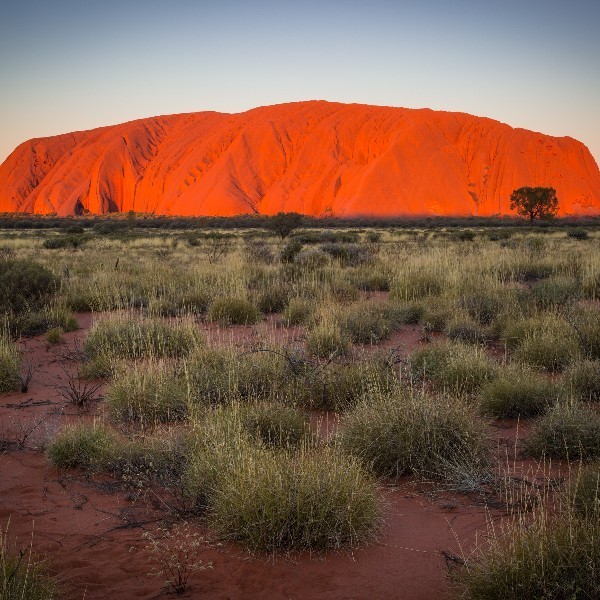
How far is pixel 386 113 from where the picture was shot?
8888cm

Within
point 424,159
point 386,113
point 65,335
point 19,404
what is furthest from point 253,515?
point 386,113

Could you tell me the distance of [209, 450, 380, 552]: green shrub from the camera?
10.5ft

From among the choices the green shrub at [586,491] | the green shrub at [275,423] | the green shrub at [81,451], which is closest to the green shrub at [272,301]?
the green shrub at [275,423]

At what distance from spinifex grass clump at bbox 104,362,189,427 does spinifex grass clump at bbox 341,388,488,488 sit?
180 centimetres

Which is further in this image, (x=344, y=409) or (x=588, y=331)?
(x=588, y=331)

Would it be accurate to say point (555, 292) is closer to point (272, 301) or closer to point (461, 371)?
point (272, 301)

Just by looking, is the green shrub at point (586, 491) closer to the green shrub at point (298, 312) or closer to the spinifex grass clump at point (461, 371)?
the spinifex grass clump at point (461, 371)

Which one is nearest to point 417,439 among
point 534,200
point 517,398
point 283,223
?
point 517,398

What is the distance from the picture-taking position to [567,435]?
4.31m

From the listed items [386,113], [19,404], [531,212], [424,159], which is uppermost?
[386,113]

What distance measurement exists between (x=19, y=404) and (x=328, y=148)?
274 ft

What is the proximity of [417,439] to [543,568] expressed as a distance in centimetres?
189

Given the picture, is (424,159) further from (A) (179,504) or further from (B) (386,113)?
(A) (179,504)

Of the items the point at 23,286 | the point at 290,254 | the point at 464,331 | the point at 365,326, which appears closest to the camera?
the point at 464,331
